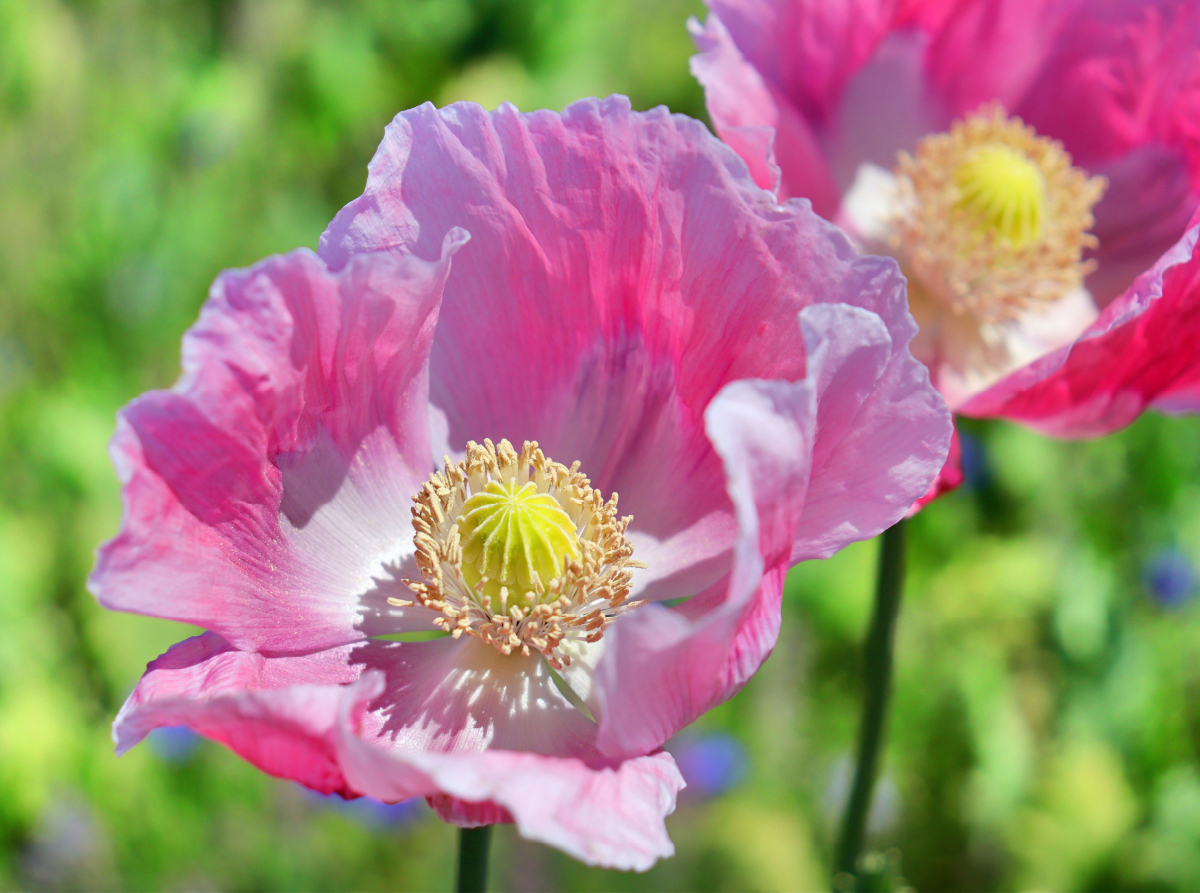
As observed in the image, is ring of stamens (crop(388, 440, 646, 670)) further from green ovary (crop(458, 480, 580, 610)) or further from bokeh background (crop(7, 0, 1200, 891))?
bokeh background (crop(7, 0, 1200, 891))

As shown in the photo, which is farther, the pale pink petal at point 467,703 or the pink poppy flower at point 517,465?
the pale pink petal at point 467,703

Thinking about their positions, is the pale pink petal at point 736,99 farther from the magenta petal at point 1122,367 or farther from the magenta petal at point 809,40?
the magenta petal at point 1122,367

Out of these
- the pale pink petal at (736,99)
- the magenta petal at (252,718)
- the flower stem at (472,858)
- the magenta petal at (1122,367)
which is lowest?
the flower stem at (472,858)

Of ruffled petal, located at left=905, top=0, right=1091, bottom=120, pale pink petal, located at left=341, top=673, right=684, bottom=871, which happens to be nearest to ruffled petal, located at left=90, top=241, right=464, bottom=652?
pale pink petal, located at left=341, top=673, right=684, bottom=871

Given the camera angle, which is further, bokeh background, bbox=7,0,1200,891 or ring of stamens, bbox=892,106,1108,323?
bokeh background, bbox=7,0,1200,891

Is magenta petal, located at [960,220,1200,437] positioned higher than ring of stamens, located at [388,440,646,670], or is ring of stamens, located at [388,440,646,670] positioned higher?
magenta petal, located at [960,220,1200,437]

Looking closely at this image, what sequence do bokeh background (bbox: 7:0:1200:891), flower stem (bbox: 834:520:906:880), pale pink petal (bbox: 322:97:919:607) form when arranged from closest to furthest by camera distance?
pale pink petal (bbox: 322:97:919:607), flower stem (bbox: 834:520:906:880), bokeh background (bbox: 7:0:1200:891)

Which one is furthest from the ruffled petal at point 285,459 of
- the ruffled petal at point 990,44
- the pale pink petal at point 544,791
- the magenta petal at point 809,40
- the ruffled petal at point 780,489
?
the ruffled petal at point 990,44

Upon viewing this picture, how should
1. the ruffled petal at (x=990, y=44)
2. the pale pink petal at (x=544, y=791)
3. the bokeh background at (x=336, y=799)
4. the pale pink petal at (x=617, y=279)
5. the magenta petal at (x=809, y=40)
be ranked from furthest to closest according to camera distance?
the bokeh background at (x=336, y=799), the ruffled petal at (x=990, y=44), the magenta petal at (x=809, y=40), the pale pink petal at (x=617, y=279), the pale pink petal at (x=544, y=791)
